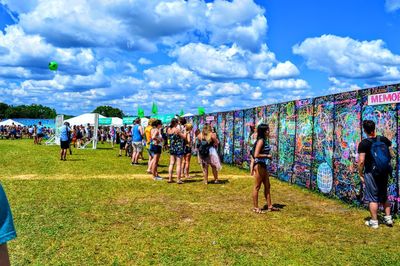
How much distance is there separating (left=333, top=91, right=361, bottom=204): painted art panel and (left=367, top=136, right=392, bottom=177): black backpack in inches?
68.9

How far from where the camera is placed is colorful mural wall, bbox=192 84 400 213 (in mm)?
7551

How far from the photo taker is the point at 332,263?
192 inches

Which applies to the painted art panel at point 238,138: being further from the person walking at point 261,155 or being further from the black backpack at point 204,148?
the person walking at point 261,155

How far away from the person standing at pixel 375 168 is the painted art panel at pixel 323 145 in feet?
8.90

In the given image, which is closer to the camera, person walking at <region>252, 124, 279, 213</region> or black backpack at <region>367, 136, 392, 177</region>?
black backpack at <region>367, 136, 392, 177</region>

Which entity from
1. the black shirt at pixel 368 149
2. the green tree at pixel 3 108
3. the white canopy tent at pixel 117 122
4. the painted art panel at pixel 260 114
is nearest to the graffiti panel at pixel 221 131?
the painted art panel at pixel 260 114

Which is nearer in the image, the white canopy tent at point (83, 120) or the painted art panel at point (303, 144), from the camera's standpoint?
the painted art panel at point (303, 144)

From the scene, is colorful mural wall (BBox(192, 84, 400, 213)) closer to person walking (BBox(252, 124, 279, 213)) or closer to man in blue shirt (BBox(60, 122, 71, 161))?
person walking (BBox(252, 124, 279, 213))

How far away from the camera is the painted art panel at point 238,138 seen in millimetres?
16094

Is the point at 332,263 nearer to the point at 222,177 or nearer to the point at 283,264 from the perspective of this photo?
the point at 283,264

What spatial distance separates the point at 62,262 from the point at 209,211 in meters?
3.38

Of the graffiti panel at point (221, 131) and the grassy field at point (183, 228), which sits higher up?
the graffiti panel at point (221, 131)

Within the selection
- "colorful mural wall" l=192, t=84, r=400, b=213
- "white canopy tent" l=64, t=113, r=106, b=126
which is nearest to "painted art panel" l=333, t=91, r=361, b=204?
"colorful mural wall" l=192, t=84, r=400, b=213

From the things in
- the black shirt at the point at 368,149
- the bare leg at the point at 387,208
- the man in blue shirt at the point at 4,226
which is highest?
the black shirt at the point at 368,149
